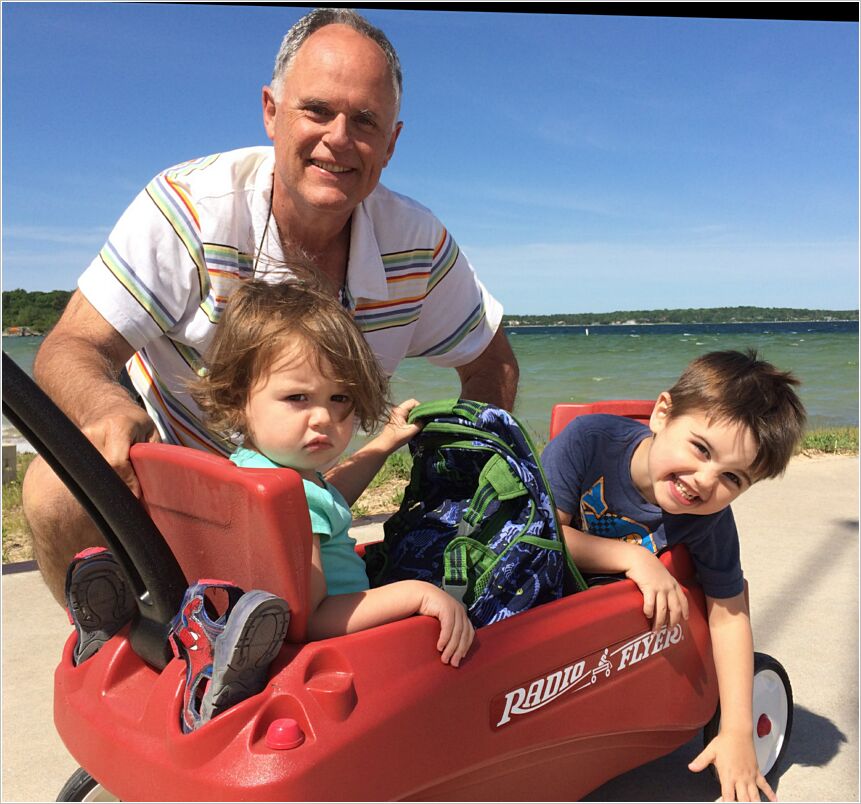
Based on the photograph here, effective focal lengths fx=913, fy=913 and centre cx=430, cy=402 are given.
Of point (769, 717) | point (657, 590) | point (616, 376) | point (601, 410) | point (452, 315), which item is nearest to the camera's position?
point (657, 590)

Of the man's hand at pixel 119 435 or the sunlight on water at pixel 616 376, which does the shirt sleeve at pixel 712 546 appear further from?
the sunlight on water at pixel 616 376

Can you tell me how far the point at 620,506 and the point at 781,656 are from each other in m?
1.06

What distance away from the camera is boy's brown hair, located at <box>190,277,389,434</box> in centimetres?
155

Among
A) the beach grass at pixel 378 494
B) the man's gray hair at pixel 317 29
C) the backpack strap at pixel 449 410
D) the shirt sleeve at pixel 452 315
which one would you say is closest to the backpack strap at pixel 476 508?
the backpack strap at pixel 449 410

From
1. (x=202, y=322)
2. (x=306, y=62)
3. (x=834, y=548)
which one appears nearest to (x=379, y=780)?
(x=202, y=322)

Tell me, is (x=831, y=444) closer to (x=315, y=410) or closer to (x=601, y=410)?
(x=601, y=410)

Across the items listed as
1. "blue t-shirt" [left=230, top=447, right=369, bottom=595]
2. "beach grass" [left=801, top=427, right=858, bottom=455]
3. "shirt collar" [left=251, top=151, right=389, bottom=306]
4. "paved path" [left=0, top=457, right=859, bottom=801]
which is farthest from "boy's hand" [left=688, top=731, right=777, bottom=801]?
"beach grass" [left=801, top=427, right=858, bottom=455]

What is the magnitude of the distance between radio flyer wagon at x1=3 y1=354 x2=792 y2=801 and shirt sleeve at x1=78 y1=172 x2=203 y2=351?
690mm

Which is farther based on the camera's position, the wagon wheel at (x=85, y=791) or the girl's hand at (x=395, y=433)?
the girl's hand at (x=395, y=433)

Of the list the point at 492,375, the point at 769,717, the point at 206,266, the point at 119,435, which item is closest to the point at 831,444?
the point at 492,375

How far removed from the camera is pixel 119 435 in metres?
1.56

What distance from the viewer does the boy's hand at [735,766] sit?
1.86 meters

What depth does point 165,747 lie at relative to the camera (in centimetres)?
132

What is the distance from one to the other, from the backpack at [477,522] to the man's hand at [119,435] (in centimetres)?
62
